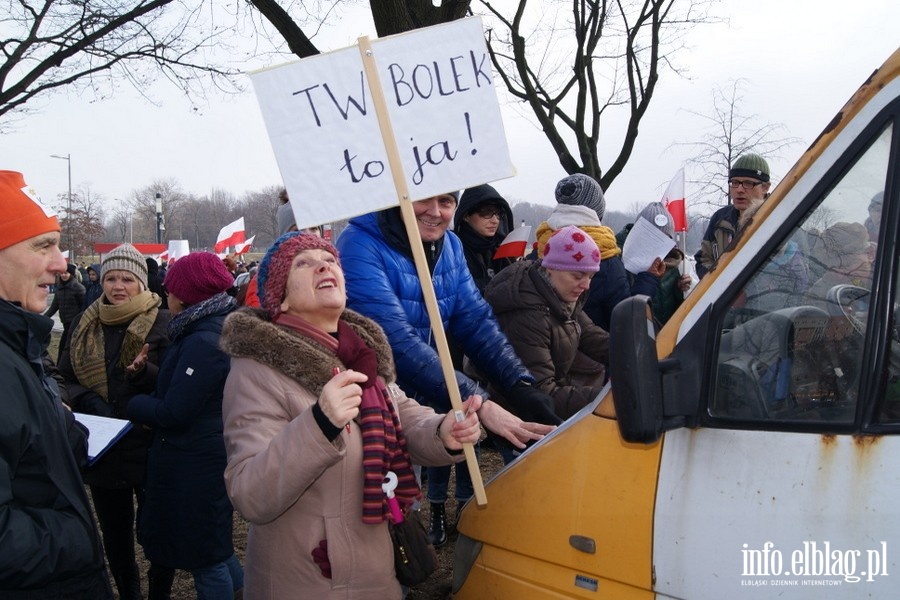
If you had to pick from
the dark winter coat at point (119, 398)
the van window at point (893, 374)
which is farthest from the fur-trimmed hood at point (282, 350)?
the dark winter coat at point (119, 398)

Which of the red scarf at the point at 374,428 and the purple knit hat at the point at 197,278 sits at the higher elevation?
the purple knit hat at the point at 197,278

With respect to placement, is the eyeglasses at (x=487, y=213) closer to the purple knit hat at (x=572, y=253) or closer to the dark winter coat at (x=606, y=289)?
the dark winter coat at (x=606, y=289)

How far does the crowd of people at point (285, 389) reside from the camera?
1978 millimetres

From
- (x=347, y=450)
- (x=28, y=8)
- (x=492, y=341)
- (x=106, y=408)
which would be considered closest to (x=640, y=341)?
(x=347, y=450)

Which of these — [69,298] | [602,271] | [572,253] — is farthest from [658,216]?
[69,298]

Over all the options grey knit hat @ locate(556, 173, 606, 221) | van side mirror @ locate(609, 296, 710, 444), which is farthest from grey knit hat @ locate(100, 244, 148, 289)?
van side mirror @ locate(609, 296, 710, 444)

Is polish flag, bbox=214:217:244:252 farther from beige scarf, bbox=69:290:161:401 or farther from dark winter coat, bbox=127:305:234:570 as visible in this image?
dark winter coat, bbox=127:305:234:570

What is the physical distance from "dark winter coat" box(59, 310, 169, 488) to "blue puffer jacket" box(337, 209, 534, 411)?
144 cm

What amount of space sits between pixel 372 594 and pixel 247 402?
698 mm

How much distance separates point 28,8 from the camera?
9836 mm

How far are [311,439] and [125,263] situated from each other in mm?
2651

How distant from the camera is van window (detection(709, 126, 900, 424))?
1591 mm

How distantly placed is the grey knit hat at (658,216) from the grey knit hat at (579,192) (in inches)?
16.2

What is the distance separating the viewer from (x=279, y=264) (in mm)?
2393
